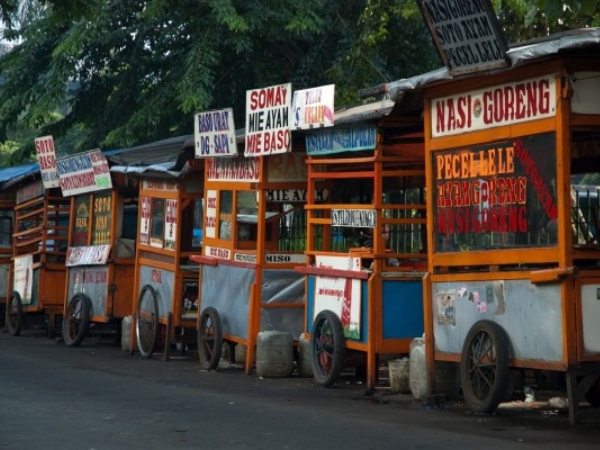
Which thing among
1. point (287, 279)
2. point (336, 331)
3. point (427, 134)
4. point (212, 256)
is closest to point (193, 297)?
point (212, 256)

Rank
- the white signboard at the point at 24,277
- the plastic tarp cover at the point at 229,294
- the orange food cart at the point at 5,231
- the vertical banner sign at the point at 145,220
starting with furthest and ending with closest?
1. the orange food cart at the point at 5,231
2. the white signboard at the point at 24,277
3. the vertical banner sign at the point at 145,220
4. the plastic tarp cover at the point at 229,294

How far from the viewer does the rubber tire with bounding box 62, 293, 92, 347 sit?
19.3 meters

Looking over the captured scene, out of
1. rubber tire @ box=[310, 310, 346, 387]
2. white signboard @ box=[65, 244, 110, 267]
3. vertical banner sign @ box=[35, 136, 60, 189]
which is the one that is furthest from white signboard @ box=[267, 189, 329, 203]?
vertical banner sign @ box=[35, 136, 60, 189]

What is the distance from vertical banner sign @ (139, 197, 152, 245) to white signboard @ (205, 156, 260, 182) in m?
2.08

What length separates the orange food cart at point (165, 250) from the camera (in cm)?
1722

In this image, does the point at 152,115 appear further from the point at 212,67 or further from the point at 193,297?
the point at 193,297

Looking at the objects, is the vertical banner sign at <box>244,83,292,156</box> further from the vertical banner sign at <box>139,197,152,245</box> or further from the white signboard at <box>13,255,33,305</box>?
the white signboard at <box>13,255,33,305</box>

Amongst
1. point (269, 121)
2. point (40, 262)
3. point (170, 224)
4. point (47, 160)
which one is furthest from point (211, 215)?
point (40, 262)

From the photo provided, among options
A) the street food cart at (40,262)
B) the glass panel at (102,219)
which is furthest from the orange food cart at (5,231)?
the glass panel at (102,219)

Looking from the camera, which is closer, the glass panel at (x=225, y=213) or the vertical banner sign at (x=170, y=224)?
the glass panel at (x=225, y=213)

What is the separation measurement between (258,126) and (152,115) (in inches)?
412

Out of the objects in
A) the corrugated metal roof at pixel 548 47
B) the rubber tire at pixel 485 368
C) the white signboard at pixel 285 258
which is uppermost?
the corrugated metal roof at pixel 548 47

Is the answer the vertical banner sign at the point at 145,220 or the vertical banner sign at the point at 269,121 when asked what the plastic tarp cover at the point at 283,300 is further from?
the vertical banner sign at the point at 145,220

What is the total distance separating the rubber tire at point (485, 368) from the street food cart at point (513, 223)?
0.01 m
